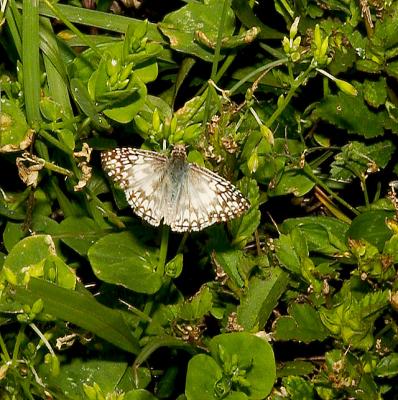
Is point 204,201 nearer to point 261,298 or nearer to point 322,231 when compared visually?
point 261,298

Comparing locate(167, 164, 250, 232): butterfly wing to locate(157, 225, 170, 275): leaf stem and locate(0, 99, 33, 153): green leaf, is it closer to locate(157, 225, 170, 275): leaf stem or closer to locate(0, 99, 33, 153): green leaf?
locate(157, 225, 170, 275): leaf stem

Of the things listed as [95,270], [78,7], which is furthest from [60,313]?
[78,7]

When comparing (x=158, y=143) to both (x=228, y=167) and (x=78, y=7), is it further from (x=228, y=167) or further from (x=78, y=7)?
(x=78, y=7)

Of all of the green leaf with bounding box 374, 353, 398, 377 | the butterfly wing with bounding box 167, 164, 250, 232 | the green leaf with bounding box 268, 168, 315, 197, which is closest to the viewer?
the butterfly wing with bounding box 167, 164, 250, 232

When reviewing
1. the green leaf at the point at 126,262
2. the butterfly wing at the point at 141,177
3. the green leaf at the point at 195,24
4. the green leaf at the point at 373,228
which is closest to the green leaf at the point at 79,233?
the green leaf at the point at 126,262

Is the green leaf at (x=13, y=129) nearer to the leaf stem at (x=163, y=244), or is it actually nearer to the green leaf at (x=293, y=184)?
the leaf stem at (x=163, y=244)

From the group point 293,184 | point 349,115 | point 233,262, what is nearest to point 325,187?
point 293,184

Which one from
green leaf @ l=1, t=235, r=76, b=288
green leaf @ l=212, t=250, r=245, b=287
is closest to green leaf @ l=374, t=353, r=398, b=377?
green leaf @ l=212, t=250, r=245, b=287
